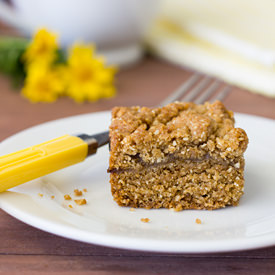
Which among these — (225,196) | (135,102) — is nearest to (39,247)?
(225,196)

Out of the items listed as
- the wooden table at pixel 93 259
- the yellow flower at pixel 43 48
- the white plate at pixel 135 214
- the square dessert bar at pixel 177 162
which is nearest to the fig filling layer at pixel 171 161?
the square dessert bar at pixel 177 162

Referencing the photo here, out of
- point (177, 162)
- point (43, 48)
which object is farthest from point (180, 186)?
point (43, 48)

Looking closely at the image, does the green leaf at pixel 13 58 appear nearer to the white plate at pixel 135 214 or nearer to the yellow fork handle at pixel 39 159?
the white plate at pixel 135 214

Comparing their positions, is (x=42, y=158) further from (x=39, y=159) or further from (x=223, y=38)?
(x=223, y=38)

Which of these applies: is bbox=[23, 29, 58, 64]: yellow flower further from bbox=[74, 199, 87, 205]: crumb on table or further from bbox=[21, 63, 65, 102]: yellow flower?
bbox=[74, 199, 87, 205]: crumb on table

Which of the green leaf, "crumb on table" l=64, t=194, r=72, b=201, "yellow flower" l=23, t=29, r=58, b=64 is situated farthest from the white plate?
the green leaf

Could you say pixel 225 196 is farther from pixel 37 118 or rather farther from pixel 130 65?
pixel 130 65
